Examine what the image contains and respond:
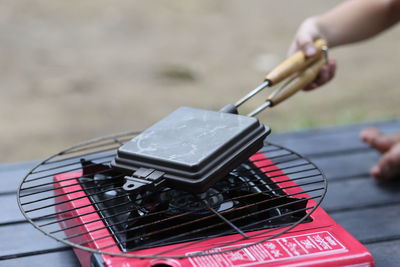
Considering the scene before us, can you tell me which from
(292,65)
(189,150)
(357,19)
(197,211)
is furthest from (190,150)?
(357,19)

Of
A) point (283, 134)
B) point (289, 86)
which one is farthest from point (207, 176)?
point (283, 134)

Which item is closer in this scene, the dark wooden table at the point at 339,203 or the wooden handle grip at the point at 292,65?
the dark wooden table at the point at 339,203

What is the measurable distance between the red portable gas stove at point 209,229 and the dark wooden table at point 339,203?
10 cm

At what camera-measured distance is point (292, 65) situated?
1.44 metres

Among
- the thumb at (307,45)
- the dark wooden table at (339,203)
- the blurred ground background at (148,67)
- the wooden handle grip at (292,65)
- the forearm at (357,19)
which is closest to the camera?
the dark wooden table at (339,203)

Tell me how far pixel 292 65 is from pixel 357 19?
458mm

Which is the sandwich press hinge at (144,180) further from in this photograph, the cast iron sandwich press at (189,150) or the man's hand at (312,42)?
the man's hand at (312,42)

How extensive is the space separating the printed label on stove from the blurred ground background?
248 cm

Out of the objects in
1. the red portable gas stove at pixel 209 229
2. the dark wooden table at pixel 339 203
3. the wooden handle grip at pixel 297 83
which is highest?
the wooden handle grip at pixel 297 83

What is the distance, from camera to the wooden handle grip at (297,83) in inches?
56.1

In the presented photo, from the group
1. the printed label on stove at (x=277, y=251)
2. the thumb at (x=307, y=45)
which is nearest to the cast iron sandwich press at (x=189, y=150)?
the printed label on stove at (x=277, y=251)

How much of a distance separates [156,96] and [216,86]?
0.48 metres

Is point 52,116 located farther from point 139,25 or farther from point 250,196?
point 250,196

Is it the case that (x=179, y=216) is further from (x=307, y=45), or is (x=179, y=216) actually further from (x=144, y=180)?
(x=307, y=45)
